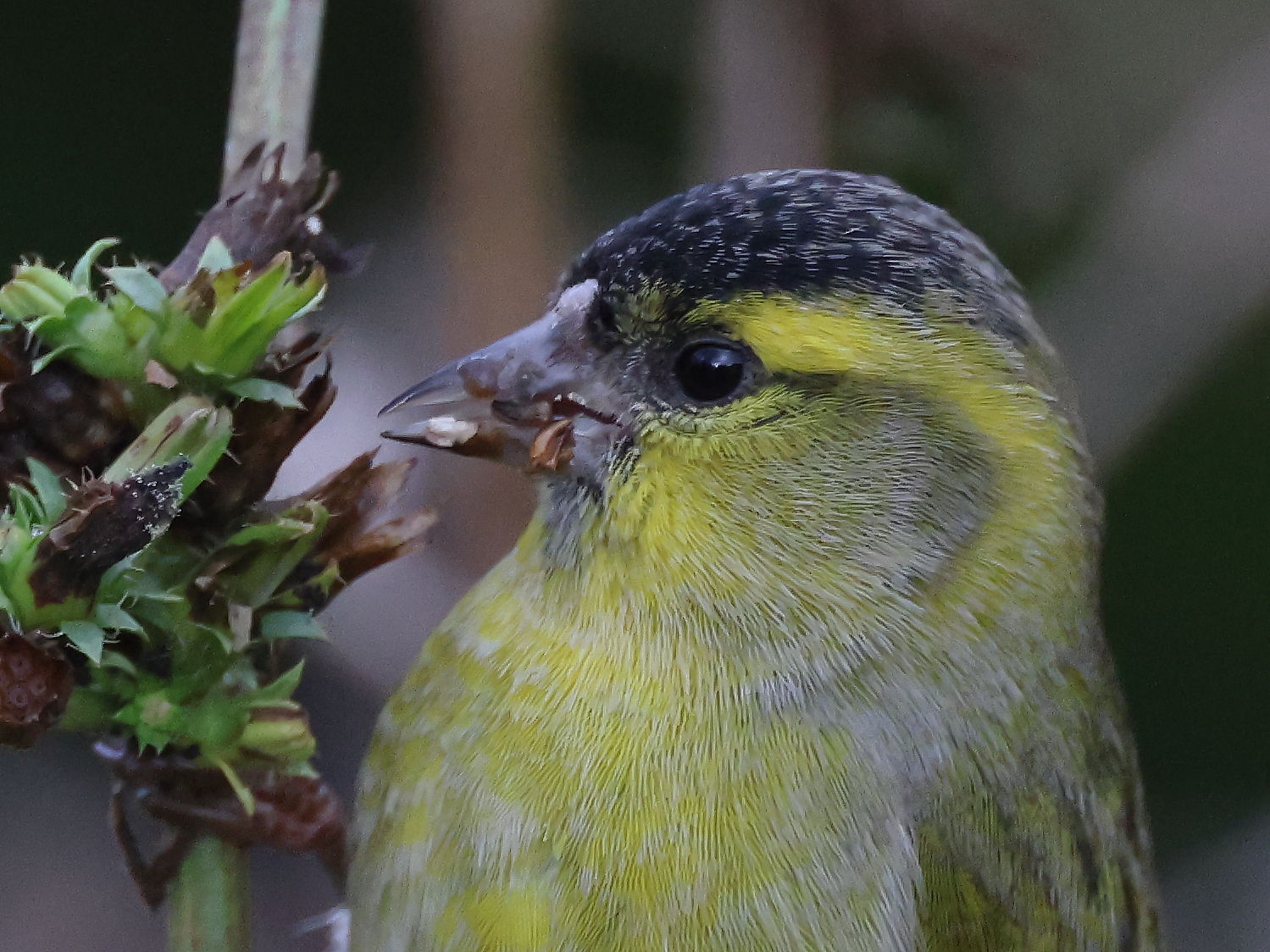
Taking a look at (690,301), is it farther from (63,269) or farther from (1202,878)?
(1202,878)

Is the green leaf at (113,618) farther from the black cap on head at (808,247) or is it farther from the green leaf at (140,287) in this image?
the black cap on head at (808,247)

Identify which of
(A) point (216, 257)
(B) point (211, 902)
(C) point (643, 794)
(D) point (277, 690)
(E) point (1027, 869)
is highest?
(A) point (216, 257)

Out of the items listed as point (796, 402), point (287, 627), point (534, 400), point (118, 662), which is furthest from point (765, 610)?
point (118, 662)

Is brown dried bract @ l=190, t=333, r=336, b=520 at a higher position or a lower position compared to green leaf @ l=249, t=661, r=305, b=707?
higher

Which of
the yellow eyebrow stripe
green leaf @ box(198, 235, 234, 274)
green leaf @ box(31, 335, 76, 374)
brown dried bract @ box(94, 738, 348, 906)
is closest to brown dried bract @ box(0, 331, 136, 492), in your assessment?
green leaf @ box(31, 335, 76, 374)

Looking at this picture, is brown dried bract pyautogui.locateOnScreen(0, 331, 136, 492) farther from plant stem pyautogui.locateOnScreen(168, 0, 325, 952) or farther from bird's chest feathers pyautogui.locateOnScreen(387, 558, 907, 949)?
bird's chest feathers pyautogui.locateOnScreen(387, 558, 907, 949)

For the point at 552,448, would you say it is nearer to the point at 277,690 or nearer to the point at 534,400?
the point at 534,400
